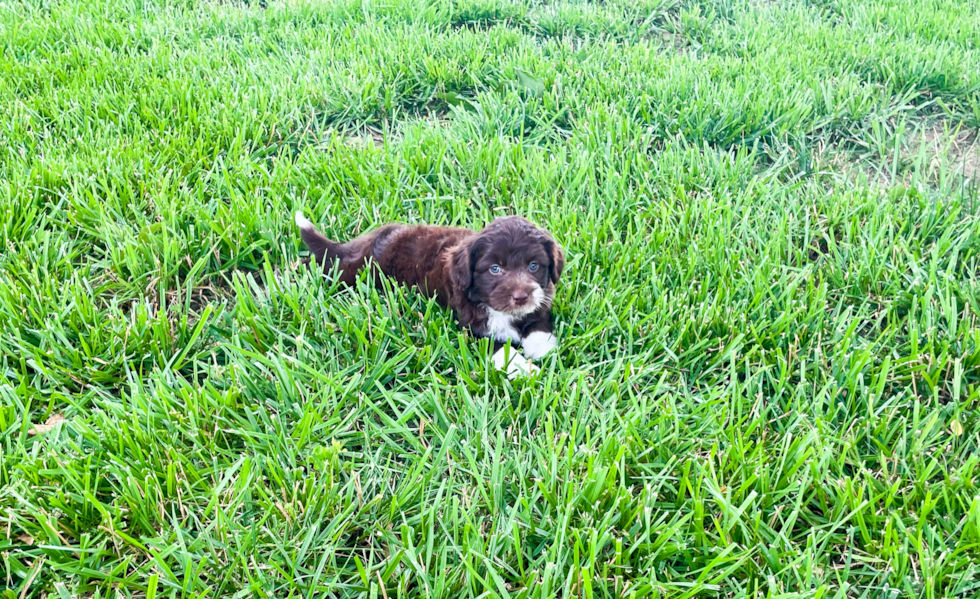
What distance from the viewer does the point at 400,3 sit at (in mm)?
5754

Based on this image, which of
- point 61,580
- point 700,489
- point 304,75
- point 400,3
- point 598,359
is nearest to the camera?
point 61,580

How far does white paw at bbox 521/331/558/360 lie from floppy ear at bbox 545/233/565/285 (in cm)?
24

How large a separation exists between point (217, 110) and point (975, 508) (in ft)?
13.8

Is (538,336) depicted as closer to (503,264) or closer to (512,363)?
(512,363)

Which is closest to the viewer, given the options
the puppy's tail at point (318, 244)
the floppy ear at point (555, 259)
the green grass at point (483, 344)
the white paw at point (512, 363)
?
the green grass at point (483, 344)

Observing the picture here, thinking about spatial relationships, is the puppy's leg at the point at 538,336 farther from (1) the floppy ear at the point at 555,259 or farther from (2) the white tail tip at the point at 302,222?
(2) the white tail tip at the point at 302,222

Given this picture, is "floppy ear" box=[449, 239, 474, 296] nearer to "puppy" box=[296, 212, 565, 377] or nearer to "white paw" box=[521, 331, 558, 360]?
"puppy" box=[296, 212, 565, 377]

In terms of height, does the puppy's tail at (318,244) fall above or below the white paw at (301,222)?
below

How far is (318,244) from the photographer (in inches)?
130

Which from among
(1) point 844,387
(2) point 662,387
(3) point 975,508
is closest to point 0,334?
(2) point 662,387

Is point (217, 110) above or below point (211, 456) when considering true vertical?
above

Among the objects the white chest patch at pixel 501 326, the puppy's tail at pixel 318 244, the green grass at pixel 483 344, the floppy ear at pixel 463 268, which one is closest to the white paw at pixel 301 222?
the puppy's tail at pixel 318 244

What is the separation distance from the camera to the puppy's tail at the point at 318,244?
3.27 meters

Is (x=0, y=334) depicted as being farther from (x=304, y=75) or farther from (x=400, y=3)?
(x=400, y=3)
